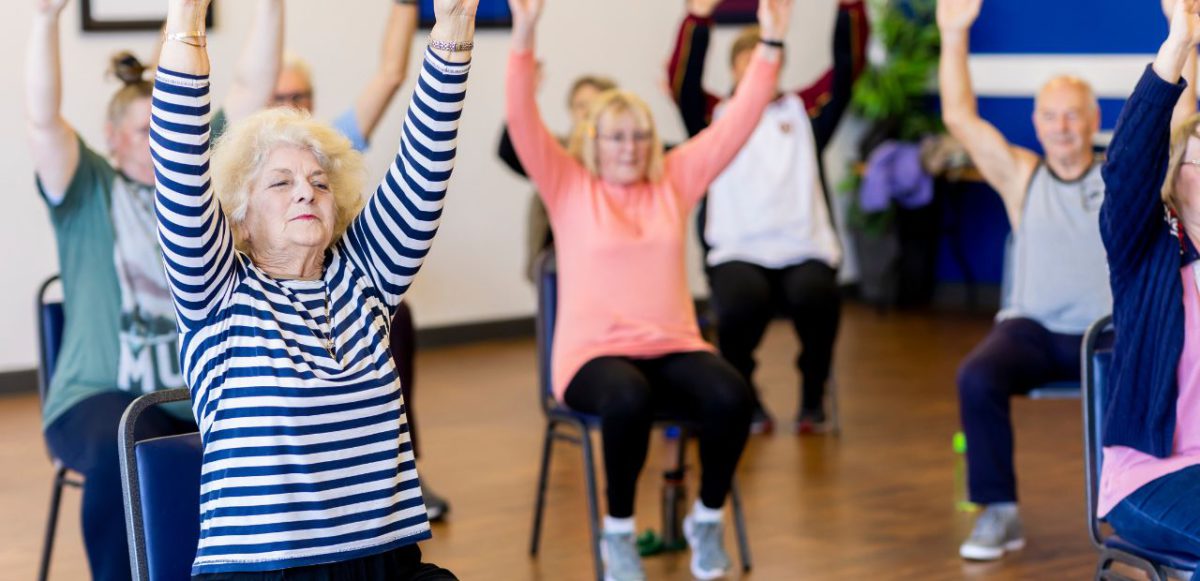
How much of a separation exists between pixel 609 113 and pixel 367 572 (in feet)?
6.48

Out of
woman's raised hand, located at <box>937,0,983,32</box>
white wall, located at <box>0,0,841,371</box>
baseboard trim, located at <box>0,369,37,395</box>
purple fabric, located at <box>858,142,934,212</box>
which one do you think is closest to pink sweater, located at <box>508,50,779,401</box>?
woman's raised hand, located at <box>937,0,983,32</box>

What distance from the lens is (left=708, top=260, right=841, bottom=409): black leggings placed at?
16.6 feet

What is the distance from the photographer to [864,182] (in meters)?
8.02

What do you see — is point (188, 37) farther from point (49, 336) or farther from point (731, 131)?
point (731, 131)

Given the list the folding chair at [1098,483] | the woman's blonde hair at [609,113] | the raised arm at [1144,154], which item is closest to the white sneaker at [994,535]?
the folding chair at [1098,483]

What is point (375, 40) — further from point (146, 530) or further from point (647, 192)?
point (146, 530)

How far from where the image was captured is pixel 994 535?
3.88 m

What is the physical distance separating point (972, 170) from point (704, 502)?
14.9 ft

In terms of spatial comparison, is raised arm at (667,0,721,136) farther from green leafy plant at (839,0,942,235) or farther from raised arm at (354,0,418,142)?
green leafy plant at (839,0,942,235)

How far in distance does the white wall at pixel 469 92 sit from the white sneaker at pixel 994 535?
3677 millimetres

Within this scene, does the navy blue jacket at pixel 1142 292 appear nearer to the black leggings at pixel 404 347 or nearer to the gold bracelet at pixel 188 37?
the gold bracelet at pixel 188 37

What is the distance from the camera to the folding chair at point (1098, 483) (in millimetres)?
2555

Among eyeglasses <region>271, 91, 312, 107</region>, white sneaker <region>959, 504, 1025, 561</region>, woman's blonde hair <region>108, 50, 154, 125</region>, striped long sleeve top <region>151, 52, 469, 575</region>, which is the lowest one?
white sneaker <region>959, 504, 1025, 561</region>

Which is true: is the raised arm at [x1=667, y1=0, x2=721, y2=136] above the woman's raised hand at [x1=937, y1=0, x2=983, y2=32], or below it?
below
